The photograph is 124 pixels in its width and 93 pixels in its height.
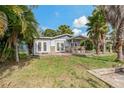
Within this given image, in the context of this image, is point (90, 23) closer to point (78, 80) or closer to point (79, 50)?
point (79, 50)

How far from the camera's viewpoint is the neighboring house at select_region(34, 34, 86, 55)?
28.2 meters

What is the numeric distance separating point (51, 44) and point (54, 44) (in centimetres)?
45

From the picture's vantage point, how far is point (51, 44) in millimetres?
28953

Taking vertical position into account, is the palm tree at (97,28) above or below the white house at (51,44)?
above

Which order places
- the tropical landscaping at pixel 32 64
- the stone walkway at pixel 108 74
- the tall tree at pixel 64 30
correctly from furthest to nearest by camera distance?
the tall tree at pixel 64 30 < the stone walkway at pixel 108 74 < the tropical landscaping at pixel 32 64

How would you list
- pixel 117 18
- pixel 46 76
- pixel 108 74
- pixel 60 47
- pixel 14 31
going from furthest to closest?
pixel 60 47
pixel 117 18
pixel 14 31
pixel 108 74
pixel 46 76

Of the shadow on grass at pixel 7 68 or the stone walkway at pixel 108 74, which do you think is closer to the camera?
the stone walkway at pixel 108 74

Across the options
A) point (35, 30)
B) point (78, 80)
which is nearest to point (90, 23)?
point (35, 30)

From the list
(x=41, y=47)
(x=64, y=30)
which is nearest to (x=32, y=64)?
(x=41, y=47)

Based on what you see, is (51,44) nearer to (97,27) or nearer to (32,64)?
(97,27)

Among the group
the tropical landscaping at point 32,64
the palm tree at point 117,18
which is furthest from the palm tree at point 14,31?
the palm tree at point 117,18

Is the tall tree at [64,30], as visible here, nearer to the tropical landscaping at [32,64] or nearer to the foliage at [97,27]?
the foliage at [97,27]

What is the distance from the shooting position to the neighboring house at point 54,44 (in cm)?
2824

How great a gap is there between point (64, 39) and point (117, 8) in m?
13.9
